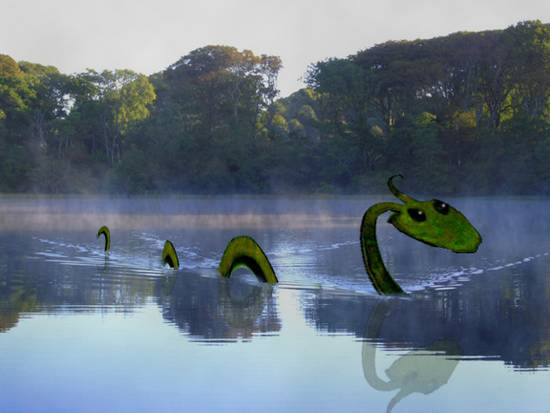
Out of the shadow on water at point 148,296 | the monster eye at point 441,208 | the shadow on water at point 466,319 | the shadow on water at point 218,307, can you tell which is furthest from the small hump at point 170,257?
the monster eye at point 441,208

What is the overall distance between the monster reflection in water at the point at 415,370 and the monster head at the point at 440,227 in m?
1.63

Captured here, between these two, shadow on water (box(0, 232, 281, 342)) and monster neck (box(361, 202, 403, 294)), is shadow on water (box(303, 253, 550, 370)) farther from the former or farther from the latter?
shadow on water (box(0, 232, 281, 342))

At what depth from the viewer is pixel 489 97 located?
205 feet

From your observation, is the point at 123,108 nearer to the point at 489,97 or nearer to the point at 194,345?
the point at 489,97

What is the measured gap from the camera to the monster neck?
11.4 metres

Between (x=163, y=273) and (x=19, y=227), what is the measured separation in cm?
1497

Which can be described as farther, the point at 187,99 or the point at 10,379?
the point at 187,99

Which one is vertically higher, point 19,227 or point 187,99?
point 187,99

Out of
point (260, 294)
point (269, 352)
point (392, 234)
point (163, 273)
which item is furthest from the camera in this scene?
point (392, 234)

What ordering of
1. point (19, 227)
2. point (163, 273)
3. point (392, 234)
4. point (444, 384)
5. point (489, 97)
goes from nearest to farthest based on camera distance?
point (444, 384), point (163, 273), point (392, 234), point (19, 227), point (489, 97)

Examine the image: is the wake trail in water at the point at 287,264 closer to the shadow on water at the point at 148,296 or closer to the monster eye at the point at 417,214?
the shadow on water at the point at 148,296

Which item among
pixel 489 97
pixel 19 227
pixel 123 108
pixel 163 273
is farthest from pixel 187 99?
pixel 163 273

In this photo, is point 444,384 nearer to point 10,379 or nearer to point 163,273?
point 10,379

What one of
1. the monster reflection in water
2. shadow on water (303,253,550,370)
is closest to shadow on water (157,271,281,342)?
shadow on water (303,253,550,370)
